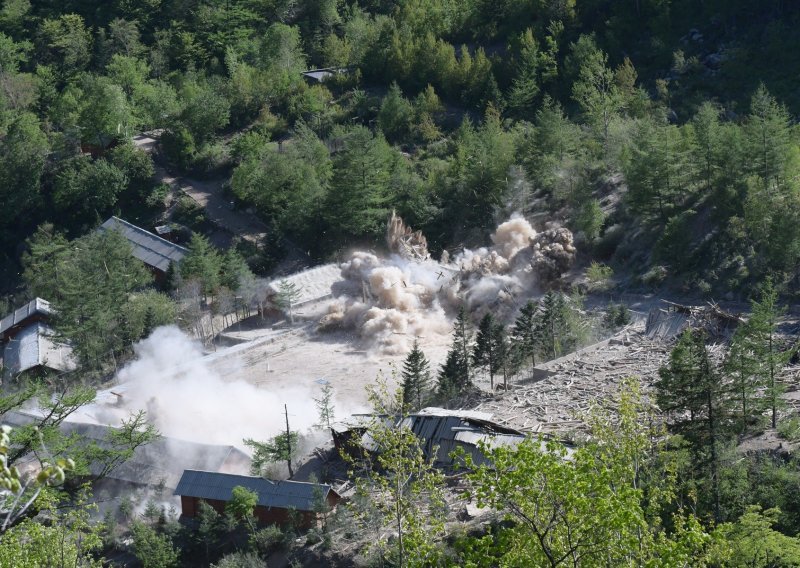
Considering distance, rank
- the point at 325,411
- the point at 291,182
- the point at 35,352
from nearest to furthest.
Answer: the point at 325,411 → the point at 35,352 → the point at 291,182

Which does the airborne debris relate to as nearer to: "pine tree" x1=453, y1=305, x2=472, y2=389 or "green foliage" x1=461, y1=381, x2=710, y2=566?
"pine tree" x1=453, y1=305, x2=472, y2=389

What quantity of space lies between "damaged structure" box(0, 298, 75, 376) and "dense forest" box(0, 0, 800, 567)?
5.31ft

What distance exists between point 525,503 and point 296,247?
44.9 meters

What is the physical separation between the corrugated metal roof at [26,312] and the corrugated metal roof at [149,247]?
17.0 ft

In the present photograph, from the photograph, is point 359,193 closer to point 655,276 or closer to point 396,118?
point 396,118

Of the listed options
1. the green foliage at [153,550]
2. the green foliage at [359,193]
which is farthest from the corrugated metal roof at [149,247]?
the green foliage at [153,550]

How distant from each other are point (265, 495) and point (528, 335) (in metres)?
11.9

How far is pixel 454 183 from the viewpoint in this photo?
56.3 meters

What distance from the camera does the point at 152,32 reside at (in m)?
81.9

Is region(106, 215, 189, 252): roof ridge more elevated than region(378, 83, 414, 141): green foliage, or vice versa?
region(378, 83, 414, 141): green foliage

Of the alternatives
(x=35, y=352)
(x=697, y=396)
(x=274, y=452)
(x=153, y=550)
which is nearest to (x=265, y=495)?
(x=274, y=452)

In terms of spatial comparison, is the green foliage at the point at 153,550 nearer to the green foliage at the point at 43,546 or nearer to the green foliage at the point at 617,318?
the green foliage at the point at 43,546

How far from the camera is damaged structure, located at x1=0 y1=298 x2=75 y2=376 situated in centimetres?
5116

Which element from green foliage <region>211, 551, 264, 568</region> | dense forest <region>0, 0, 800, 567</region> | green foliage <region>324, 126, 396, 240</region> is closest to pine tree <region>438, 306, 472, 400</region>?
dense forest <region>0, 0, 800, 567</region>
